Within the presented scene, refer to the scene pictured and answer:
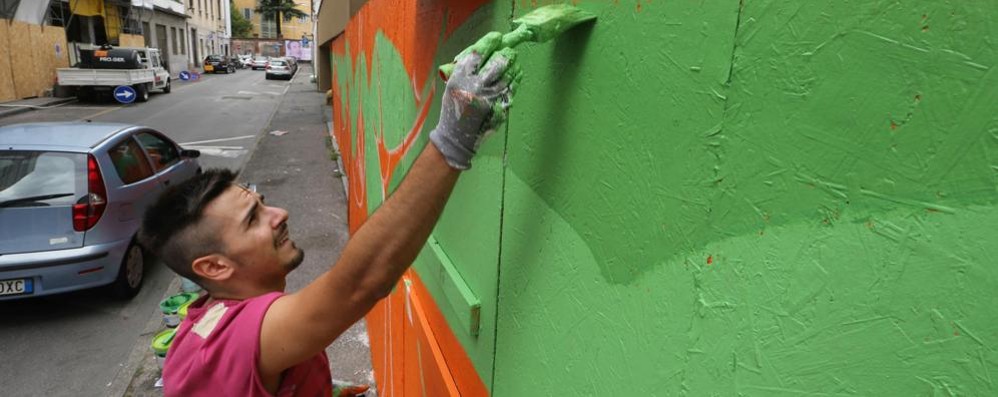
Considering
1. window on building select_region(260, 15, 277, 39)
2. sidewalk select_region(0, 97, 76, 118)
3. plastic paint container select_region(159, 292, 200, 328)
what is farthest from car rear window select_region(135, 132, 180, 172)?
window on building select_region(260, 15, 277, 39)

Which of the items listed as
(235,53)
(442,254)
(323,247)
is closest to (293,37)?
(235,53)

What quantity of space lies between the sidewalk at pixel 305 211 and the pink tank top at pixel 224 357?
2.81 metres

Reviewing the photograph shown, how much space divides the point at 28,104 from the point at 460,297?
22.9 meters

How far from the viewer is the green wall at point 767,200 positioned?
552 millimetres

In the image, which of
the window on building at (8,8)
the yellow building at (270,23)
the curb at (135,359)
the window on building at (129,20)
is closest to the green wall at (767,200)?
the curb at (135,359)

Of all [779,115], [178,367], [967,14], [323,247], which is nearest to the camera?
[967,14]

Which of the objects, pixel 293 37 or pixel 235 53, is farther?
pixel 293 37

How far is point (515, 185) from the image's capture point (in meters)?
1.53

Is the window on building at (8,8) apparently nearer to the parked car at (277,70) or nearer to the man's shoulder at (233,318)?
the parked car at (277,70)

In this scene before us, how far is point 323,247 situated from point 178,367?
18.3ft

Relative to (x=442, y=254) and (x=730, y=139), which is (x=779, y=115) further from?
(x=442, y=254)

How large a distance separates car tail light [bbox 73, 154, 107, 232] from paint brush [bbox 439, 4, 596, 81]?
5.26 m

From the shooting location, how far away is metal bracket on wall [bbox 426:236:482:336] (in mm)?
1810

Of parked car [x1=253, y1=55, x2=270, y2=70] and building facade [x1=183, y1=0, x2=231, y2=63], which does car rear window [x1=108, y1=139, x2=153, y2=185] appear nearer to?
building facade [x1=183, y1=0, x2=231, y2=63]
